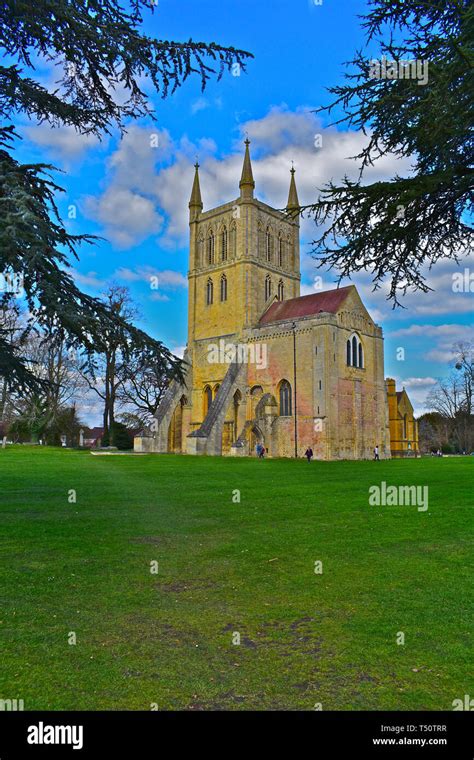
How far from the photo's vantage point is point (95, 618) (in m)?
4.89

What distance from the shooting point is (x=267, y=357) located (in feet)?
137

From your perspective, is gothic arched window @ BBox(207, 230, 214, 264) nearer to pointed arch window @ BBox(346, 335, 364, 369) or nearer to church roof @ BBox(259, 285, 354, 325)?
church roof @ BBox(259, 285, 354, 325)

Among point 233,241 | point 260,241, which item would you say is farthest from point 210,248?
point 260,241

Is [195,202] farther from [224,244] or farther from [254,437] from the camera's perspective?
[254,437]

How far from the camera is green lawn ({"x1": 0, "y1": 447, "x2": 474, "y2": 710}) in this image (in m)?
3.62

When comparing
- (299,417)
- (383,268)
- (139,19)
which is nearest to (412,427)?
(299,417)

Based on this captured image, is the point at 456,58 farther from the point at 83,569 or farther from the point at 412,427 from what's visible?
the point at 412,427

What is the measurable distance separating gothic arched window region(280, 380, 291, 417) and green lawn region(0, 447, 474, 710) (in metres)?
29.2

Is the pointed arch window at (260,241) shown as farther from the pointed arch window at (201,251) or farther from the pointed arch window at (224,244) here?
the pointed arch window at (201,251)

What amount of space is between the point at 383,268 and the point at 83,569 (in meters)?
7.78

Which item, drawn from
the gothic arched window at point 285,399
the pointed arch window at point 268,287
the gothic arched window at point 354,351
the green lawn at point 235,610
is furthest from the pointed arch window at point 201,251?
the green lawn at point 235,610

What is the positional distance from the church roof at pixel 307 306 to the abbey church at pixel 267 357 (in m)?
0.12

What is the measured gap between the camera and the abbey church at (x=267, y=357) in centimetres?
3838

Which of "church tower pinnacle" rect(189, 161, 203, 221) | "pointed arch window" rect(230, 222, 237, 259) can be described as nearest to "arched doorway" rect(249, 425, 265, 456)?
"pointed arch window" rect(230, 222, 237, 259)
